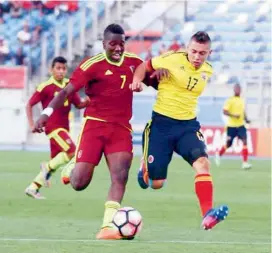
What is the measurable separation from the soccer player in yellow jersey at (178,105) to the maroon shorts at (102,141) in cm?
39

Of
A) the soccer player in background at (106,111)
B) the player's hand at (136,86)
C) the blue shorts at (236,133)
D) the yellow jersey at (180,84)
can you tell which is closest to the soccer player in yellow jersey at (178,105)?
the yellow jersey at (180,84)

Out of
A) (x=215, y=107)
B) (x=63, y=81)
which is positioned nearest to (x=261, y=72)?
(x=215, y=107)

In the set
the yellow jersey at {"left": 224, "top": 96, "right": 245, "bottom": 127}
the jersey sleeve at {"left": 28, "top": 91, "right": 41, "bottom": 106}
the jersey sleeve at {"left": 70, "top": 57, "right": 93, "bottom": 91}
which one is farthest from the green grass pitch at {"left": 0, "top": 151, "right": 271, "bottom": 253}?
the yellow jersey at {"left": 224, "top": 96, "right": 245, "bottom": 127}

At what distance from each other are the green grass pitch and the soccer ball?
139 mm

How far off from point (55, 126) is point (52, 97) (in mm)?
598

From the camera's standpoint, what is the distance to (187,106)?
11.2 meters

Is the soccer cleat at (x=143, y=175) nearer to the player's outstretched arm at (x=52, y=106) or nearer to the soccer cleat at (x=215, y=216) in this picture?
the player's outstretched arm at (x=52, y=106)

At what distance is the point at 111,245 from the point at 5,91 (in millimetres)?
24002

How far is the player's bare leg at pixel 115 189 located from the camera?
34.0ft

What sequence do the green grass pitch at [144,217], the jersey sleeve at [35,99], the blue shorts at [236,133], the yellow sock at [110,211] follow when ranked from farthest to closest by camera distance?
1. the blue shorts at [236,133]
2. the jersey sleeve at [35,99]
3. the yellow sock at [110,211]
4. the green grass pitch at [144,217]

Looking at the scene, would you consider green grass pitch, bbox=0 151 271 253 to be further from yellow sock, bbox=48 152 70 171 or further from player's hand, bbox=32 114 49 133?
player's hand, bbox=32 114 49 133

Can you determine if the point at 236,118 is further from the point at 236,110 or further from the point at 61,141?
the point at 61,141

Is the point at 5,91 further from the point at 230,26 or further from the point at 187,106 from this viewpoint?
the point at 187,106

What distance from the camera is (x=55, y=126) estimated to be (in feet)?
54.3
